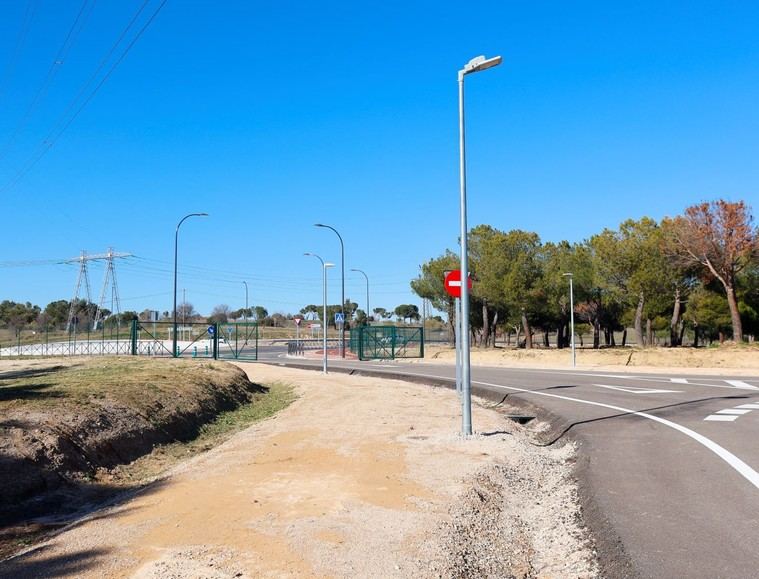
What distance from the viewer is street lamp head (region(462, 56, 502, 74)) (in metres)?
10.8

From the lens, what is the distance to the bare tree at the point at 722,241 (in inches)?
1750

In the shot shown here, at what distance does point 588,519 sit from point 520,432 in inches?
271

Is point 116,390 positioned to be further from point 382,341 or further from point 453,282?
point 382,341

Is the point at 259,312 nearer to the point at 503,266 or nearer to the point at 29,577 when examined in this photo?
the point at 503,266

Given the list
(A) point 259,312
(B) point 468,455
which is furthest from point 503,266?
(A) point 259,312

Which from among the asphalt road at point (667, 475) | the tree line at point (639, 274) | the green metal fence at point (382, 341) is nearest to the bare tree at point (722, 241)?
the tree line at point (639, 274)

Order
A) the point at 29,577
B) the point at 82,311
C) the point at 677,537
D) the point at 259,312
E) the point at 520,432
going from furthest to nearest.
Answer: the point at 259,312
the point at 82,311
the point at 520,432
the point at 677,537
the point at 29,577

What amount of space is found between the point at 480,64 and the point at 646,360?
105ft

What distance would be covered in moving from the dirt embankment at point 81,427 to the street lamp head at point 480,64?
30.0 ft

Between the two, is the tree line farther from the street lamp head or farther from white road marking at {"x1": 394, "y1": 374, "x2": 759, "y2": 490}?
the street lamp head

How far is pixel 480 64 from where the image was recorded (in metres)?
11.1

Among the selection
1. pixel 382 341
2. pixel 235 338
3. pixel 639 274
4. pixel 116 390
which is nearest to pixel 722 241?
pixel 639 274

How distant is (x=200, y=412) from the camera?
16.0 metres

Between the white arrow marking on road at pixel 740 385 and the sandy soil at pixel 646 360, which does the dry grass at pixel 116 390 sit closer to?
the white arrow marking on road at pixel 740 385
